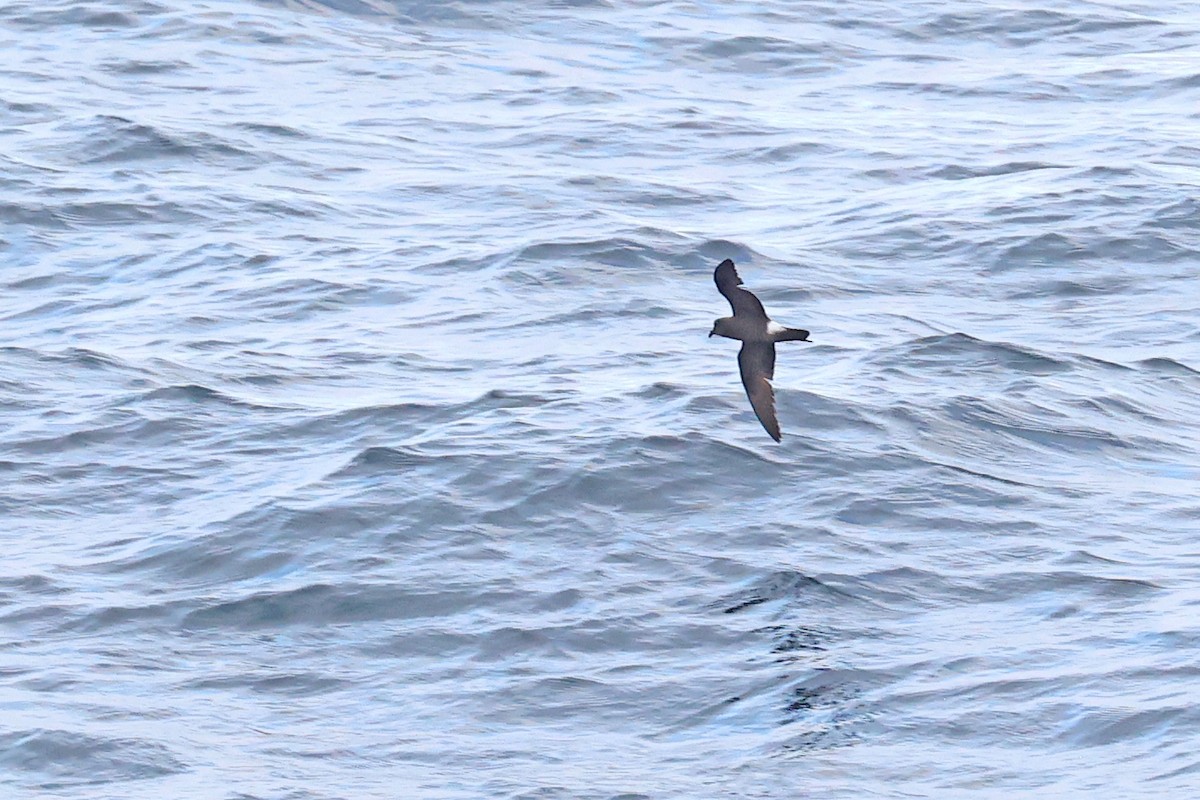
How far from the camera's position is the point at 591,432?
13.1 m

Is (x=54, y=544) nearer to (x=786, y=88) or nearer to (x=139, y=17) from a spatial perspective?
(x=786, y=88)

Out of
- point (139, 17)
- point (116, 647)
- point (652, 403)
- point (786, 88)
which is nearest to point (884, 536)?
point (652, 403)

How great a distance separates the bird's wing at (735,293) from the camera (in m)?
10.5

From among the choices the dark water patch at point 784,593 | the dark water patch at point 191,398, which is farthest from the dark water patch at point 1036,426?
the dark water patch at point 191,398

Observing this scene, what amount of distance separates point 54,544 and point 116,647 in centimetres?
146

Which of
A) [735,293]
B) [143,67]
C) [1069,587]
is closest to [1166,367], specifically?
[1069,587]

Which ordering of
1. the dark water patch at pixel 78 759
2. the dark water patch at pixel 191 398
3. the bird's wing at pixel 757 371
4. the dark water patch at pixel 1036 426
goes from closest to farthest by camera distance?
the dark water patch at pixel 78 759 → the bird's wing at pixel 757 371 → the dark water patch at pixel 1036 426 → the dark water patch at pixel 191 398

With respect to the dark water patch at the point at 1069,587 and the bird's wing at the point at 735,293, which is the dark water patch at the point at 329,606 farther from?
the dark water patch at the point at 1069,587

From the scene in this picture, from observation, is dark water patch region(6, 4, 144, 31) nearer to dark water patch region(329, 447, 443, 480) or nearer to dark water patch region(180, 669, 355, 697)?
dark water patch region(329, 447, 443, 480)

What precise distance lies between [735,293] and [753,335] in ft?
1.36

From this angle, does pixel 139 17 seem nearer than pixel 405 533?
No

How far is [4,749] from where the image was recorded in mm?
9531

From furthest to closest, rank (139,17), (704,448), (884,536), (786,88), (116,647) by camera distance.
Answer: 1. (139,17)
2. (786,88)
3. (704,448)
4. (884,536)
5. (116,647)

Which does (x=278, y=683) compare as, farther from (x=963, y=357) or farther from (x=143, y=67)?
(x=143, y=67)
